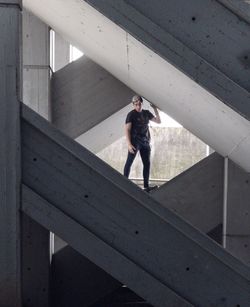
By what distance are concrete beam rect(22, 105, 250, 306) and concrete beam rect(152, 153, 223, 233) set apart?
10.3 feet

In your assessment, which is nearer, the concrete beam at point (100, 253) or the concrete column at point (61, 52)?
the concrete beam at point (100, 253)

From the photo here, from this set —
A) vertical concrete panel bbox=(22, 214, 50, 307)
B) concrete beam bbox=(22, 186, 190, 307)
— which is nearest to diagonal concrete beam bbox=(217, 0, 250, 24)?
concrete beam bbox=(22, 186, 190, 307)

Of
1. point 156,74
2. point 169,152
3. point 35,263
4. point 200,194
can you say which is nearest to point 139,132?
point 200,194

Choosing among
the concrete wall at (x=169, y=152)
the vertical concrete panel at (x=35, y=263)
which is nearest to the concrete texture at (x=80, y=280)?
the vertical concrete panel at (x=35, y=263)

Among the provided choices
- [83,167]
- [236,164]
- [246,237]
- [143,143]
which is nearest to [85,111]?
[143,143]

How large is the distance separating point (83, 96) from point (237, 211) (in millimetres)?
2493

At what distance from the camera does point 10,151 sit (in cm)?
318

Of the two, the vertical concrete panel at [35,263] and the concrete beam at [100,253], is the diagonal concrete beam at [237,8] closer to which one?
the concrete beam at [100,253]

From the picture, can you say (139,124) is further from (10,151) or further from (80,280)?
(10,151)

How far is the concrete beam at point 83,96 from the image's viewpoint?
6.70 meters

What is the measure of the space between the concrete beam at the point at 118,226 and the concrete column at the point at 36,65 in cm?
335

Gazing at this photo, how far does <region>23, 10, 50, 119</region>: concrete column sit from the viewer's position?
6.54 m

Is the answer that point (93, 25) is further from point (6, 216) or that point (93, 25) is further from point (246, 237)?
point (246, 237)

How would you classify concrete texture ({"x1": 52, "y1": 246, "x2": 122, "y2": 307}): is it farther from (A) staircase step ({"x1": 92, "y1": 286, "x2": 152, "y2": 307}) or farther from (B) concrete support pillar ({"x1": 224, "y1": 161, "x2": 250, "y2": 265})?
(B) concrete support pillar ({"x1": 224, "y1": 161, "x2": 250, "y2": 265})
